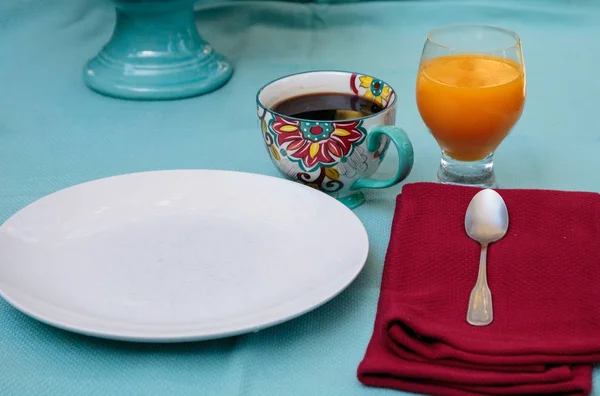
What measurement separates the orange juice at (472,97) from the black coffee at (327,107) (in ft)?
0.17

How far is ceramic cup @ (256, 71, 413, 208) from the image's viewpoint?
2.34 ft

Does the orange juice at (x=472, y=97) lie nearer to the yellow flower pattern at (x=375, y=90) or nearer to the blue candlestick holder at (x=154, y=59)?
the yellow flower pattern at (x=375, y=90)

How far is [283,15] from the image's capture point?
1327 millimetres

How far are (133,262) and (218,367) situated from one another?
124mm

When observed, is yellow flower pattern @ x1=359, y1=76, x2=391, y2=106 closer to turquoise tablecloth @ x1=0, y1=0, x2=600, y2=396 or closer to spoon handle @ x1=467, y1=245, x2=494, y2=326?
turquoise tablecloth @ x1=0, y1=0, x2=600, y2=396

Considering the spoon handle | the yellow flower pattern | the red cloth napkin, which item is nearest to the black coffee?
the yellow flower pattern

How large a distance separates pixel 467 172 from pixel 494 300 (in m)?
0.24

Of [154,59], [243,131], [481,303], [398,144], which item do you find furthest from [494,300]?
[154,59]

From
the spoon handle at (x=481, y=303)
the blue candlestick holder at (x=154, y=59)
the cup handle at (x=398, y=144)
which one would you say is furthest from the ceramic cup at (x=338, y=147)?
the blue candlestick holder at (x=154, y=59)

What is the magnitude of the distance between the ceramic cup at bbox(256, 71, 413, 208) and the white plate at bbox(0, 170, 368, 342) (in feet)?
0.10

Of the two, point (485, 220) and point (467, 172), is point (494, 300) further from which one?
point (467, 172)

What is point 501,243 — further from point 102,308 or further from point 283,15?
point 283,15

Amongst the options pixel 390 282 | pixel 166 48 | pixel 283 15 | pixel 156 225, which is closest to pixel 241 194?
pixel 156 225

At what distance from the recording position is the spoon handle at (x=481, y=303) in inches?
21.6
